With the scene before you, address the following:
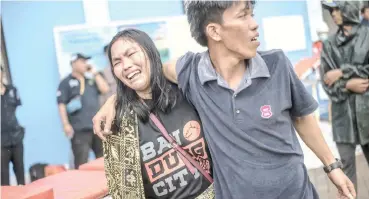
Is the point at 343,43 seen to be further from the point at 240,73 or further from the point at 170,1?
the point at 170,1

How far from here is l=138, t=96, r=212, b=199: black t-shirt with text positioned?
1620 millimetres

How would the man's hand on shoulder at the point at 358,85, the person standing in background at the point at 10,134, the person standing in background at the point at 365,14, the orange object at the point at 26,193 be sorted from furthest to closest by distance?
the person standing in background at the point at 10,134 < the person standing in background at the point at 365,14 < the man's hand on shoulder at the point at 358,85 < the orange object at the point at 26,193

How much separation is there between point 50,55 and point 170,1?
1567 millimetres

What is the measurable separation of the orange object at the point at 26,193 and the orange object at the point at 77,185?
65 mm

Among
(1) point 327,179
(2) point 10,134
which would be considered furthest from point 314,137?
(2) point 10,134

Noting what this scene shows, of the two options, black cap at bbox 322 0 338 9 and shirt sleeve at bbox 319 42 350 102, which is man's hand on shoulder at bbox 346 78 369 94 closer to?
shirt sleeve at bbox 319 42 350 102

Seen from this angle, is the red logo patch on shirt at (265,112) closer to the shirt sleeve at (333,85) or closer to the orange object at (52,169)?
the shirt sleeve at (333,85)

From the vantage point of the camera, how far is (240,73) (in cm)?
161

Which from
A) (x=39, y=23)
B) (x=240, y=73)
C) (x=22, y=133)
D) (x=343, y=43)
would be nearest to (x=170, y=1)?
(x=39, y=23)

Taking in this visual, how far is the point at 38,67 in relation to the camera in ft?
17.3

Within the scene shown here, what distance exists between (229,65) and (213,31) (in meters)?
0.13

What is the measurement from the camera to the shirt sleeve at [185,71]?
167 centimetres

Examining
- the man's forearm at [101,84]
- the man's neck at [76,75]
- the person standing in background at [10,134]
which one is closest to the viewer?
the person standing in background at [10,134]

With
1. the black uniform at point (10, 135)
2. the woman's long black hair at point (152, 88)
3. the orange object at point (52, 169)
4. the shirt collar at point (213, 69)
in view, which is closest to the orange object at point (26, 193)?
the woman's long black hair at point (152, 88)
